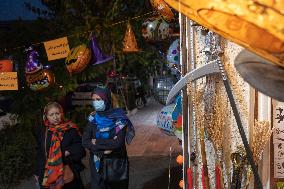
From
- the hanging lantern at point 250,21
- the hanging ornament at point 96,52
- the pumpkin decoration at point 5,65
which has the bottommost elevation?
the hanging lantern at point 250,21

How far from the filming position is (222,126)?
2.93 meters

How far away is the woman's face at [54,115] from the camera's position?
467cm

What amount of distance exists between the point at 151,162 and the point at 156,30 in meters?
3.74

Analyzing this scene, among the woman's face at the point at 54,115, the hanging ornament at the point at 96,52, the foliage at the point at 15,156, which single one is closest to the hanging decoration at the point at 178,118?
the woman's face at the point at 54,115

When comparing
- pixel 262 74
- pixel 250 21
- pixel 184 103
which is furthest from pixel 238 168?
pixel 250 21

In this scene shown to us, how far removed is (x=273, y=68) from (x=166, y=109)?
4072 millimetres

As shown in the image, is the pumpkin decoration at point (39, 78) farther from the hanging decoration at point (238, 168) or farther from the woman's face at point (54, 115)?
the hanging decoration at point (238, 168)

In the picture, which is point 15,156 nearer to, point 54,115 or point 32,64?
point 32,64

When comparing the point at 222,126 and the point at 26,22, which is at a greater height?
the point at 26,22

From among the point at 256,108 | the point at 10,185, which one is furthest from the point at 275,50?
the point at 10,185

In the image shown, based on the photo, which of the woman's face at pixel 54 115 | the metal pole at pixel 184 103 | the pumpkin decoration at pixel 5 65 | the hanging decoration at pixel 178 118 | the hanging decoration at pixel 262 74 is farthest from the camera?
the pumpkin decoration at pixel 5 65

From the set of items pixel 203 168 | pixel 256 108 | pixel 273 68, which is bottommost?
pixel 203 168

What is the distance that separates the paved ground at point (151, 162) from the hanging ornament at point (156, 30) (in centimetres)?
271

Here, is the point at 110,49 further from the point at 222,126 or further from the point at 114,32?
the point at 222,126
